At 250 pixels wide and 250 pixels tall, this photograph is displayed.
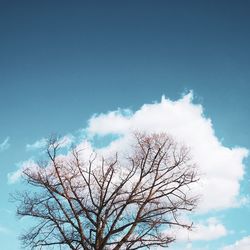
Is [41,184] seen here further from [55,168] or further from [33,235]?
[33,235]

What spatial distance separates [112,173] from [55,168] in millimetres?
3552

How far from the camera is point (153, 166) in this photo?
91.7ft

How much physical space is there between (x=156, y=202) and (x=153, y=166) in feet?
7.54

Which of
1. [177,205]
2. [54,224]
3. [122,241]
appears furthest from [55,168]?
[177,205]

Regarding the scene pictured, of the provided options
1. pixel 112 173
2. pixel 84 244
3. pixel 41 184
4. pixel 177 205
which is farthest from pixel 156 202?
pixel 41 184

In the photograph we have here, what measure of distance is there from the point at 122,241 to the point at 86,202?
126 inches

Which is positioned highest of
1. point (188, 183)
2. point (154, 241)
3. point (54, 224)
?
point (188, 183)

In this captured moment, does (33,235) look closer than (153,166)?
Yes

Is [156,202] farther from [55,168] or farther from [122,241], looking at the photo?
[55,168]

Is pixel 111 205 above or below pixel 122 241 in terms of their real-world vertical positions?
above

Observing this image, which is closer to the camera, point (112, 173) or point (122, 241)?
point (122, 241)

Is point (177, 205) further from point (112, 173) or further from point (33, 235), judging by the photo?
point (33, 235)

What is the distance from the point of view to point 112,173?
27.1 m

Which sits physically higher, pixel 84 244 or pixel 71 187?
pixel 71 187
